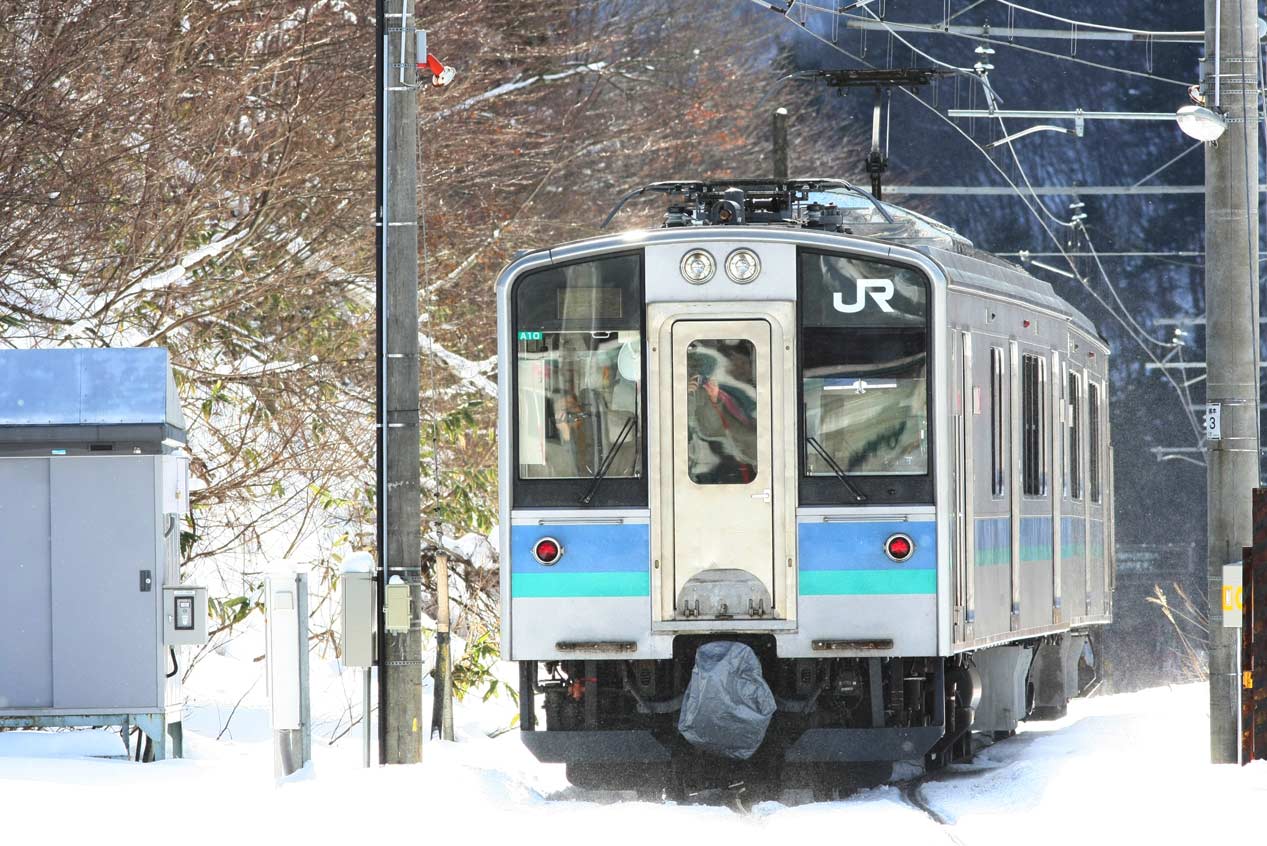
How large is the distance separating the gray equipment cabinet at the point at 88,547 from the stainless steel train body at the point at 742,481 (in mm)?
1988

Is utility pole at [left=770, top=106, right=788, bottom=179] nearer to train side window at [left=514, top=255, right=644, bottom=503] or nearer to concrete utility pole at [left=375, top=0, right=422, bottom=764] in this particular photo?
concrete utility pole at [left=375, top=0, right=422, bottom=764]

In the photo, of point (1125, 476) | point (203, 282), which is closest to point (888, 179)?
point (1125, 476)

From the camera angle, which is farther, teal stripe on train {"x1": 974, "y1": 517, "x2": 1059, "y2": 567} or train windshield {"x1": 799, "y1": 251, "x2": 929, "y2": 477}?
teal stripe on train {"x1": 974, "y1": 517, "x2": 1059, "y2": 567}

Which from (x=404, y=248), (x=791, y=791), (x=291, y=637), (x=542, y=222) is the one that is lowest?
(x=791, y=791)

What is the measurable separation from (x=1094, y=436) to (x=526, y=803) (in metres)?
6.35

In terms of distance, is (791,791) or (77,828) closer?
(77,828)

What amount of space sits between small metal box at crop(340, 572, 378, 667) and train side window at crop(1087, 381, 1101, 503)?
18.7 ft

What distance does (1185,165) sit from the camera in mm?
50938

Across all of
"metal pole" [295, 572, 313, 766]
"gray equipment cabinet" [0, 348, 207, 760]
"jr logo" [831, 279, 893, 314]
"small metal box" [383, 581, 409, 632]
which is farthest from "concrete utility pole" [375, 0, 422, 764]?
"jr logo" [831, 279, 893, 314]

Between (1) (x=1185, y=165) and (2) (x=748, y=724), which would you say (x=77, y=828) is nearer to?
(2) (x=748, y=724)

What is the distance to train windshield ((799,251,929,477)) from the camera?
421 inches

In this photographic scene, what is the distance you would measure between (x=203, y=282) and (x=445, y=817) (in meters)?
8.38

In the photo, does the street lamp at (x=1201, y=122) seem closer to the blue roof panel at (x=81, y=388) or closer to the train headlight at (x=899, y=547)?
the train headlight at (x=899, y=547)

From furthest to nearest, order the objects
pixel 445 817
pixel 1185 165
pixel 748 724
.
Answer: pixel 1185 165 < pixel 748 724 < pixel 445 817
